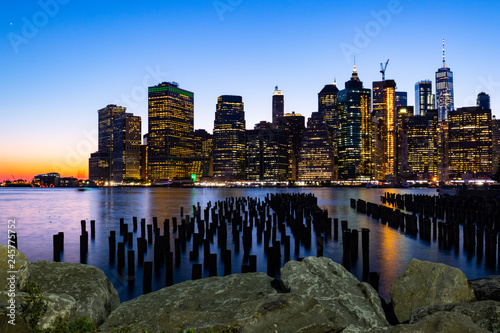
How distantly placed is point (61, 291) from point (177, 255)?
1006 cm

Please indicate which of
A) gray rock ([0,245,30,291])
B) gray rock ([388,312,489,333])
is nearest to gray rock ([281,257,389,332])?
gray rock ([388,312,489,333])

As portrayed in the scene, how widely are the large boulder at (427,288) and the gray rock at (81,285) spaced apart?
6981 mm

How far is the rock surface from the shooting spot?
659 centimetres

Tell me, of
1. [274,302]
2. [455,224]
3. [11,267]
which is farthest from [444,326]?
[455,224]

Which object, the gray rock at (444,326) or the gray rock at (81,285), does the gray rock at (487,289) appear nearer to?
the gray rock at (444,326)

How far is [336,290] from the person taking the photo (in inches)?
352

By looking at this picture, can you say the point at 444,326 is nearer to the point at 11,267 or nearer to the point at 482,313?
the point at 482,313

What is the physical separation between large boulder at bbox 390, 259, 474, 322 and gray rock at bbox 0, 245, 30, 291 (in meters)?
8.53

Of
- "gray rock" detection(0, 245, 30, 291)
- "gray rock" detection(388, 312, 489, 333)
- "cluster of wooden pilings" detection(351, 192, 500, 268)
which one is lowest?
"cluster of wooden pilings" detection(351, 192, 500, 268)

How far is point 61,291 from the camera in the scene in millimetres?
8867

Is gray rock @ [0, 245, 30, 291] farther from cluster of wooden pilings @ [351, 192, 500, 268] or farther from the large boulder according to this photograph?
cluster of wooden pilings @ [351, 192, 500, 268]

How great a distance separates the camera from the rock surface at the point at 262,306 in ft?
21.6

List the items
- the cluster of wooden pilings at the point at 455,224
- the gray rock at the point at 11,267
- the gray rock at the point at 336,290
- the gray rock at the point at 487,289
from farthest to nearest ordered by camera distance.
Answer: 1. the cluster of wooden pilings at the point at 455,224
2. the gray rock at the point at 487,289
3. the gray rock at the point at 336,290
4. the gray rock at the point at 11,267

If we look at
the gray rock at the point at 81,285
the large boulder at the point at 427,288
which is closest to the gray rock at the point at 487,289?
the large boulder at the point at 427,288
